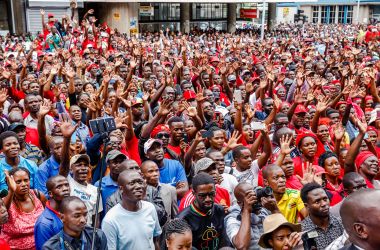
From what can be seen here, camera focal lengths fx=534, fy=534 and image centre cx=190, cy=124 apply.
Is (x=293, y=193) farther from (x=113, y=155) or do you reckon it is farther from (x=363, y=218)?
(x=363, y=218)

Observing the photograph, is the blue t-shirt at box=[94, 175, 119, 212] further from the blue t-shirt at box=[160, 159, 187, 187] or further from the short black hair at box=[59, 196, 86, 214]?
the short black hair at box=[59, 196, 86, 214]

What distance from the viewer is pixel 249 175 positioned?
16.5ft

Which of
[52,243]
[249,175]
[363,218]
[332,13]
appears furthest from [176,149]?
[332,13]

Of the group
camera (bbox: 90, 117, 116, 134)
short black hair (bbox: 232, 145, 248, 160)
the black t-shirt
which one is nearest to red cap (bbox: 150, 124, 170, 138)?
short black hair (bbox: 232, 145, 248, 160)

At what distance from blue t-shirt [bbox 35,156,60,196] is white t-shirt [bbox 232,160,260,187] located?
1.64m

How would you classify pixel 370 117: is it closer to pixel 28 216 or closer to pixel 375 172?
pixel 375 172

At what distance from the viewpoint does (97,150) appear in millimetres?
4949

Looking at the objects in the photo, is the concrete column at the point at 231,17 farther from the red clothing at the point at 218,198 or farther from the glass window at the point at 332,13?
the red clothing at the point at 218,198

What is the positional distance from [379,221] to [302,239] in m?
1.18

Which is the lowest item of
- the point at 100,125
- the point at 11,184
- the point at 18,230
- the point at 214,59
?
the point at 18,230

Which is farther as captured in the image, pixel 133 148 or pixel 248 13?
pixel 248 13

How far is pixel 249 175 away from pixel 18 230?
2.15m

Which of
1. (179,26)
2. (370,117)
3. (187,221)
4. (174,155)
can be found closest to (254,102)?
(370,117)

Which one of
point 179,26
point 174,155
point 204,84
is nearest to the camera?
point 174,155
